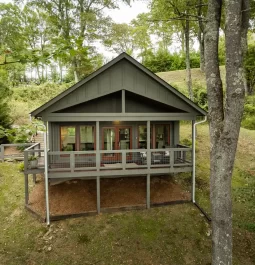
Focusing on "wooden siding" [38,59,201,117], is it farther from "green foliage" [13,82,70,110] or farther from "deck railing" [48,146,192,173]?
"green foliage" [13,82,70,110]

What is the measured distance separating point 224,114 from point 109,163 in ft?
22.1

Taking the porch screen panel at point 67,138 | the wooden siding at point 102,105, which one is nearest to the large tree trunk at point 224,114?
the wooden siding at point 102,105

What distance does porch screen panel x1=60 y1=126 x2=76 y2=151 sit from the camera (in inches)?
426

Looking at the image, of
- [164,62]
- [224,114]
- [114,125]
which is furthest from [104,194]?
[164,62]

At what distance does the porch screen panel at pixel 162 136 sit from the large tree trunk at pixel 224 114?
235 inches

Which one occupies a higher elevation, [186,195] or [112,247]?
[186,195]

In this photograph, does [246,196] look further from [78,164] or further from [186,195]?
[78,164]

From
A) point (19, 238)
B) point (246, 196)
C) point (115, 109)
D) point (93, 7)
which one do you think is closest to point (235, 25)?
point (115, 109)

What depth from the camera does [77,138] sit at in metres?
11.0

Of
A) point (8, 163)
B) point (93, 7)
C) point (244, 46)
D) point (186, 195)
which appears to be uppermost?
point (93, 7)

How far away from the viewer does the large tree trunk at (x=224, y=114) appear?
217 inches

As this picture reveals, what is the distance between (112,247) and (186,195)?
4.98 m

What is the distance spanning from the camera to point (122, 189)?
11555 millimetres

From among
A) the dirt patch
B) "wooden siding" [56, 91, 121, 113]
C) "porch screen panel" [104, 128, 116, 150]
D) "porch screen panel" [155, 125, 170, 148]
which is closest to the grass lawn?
the dirt patch
